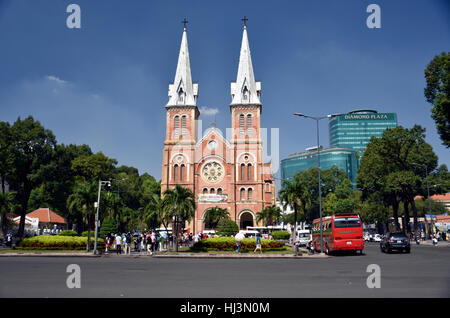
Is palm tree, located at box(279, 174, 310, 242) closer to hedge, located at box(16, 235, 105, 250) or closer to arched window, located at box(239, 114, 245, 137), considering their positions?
hedge, located at box(16, 235, 105, 250)

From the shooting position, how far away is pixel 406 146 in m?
50.0

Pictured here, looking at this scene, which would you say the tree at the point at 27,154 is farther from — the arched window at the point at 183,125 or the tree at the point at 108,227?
the arched window at the point at 183,125

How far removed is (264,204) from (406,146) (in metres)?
24.2

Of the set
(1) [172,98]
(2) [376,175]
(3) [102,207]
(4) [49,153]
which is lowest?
(3) [102,207]

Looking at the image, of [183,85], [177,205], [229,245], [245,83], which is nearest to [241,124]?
[245,83]

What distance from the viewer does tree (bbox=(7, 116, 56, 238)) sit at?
163 feet

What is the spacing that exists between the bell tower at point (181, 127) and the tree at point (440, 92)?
132ft

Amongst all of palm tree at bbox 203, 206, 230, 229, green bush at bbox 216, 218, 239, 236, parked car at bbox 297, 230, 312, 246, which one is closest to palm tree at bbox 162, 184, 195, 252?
parked car at bbox 297, 230, 312, 246

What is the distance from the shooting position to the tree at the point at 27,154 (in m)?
49.6

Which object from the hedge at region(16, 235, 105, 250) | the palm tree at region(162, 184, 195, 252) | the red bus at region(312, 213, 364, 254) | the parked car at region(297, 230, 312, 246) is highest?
the palm tree at region(162, 184, 195, 252)

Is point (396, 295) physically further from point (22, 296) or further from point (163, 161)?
point (163, 161)

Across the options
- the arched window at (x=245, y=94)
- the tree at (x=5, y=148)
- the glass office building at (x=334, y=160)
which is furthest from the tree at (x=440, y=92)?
the glass office building at (x=334, y=160)

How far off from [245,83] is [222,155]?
46.9 feet
